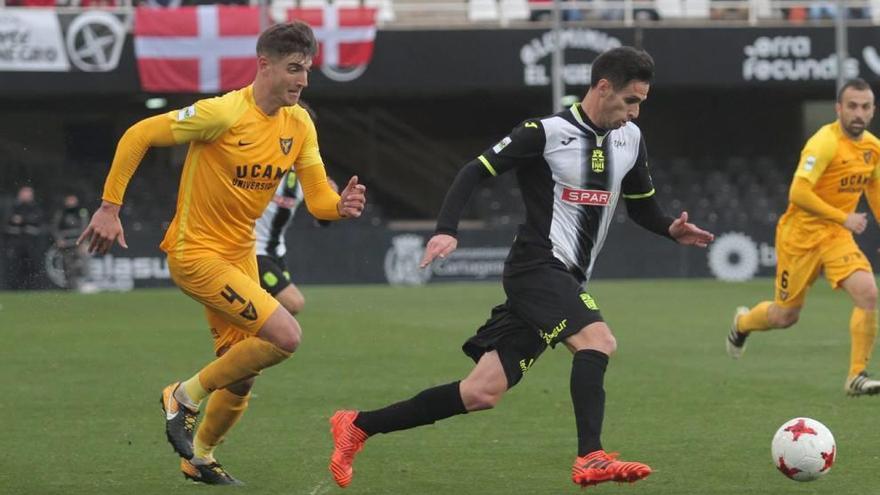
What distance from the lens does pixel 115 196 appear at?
6.98 meters

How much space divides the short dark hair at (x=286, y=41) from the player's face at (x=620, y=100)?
1411mm

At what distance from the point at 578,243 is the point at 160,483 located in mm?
2369

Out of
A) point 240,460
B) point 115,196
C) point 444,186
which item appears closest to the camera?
point 115,196

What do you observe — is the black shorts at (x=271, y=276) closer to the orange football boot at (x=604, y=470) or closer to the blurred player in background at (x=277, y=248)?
the blurred player in background at (x=277, y=248)

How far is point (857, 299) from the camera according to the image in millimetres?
11055

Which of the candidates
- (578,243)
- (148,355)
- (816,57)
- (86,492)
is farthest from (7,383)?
(816,57)

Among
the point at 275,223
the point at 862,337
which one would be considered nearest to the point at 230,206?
the point at 275,223

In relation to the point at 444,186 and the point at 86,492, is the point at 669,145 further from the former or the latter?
the point at 86,492

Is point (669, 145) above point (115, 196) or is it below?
below

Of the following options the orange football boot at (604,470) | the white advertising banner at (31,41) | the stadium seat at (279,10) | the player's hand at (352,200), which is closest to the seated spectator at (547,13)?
the stadium seat at (279,10)

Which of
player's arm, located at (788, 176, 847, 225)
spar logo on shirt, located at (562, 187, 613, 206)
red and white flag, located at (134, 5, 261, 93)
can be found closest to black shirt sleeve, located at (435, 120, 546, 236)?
spar logo on shirt, located at (562, 187, 613, 206)

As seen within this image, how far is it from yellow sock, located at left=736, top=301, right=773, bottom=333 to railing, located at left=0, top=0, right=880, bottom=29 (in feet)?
58.0

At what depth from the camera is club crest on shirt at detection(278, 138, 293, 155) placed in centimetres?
736

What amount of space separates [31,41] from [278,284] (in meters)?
16.9
